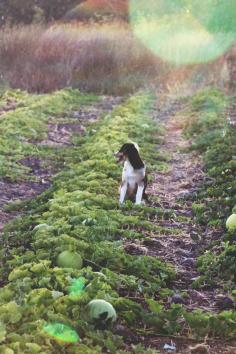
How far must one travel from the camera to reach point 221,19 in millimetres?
21469

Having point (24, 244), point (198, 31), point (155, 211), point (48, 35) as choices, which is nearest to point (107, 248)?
point (24, 244)

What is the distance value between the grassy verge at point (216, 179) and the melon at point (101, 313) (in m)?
1.10

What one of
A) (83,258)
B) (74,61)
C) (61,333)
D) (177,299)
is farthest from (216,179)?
(74,61)

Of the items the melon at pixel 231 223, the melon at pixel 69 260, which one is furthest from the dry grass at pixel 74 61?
the melon at pixel 69 260

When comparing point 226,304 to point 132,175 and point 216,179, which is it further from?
point 216,179

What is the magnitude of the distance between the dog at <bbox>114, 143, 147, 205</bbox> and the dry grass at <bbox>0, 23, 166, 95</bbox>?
33.4ft

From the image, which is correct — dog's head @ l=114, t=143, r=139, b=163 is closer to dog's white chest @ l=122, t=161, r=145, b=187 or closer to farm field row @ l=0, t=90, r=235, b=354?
dog's white chest @ l=122, t=161, r=145, b=187

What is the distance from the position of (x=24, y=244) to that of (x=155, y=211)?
1.58 m

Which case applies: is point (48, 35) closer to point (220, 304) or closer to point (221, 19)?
point (221, 19)

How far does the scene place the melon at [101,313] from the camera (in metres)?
3.34

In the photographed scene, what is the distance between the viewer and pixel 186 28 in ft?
70.0

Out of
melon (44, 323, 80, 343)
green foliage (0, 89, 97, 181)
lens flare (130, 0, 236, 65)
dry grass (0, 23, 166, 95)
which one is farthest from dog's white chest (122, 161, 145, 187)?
lens flare (130, 0, 236, 65)

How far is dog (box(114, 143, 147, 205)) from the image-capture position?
19.9ft

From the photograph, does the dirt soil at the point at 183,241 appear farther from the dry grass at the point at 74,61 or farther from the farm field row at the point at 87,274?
the dry grass at the point at 74,61
